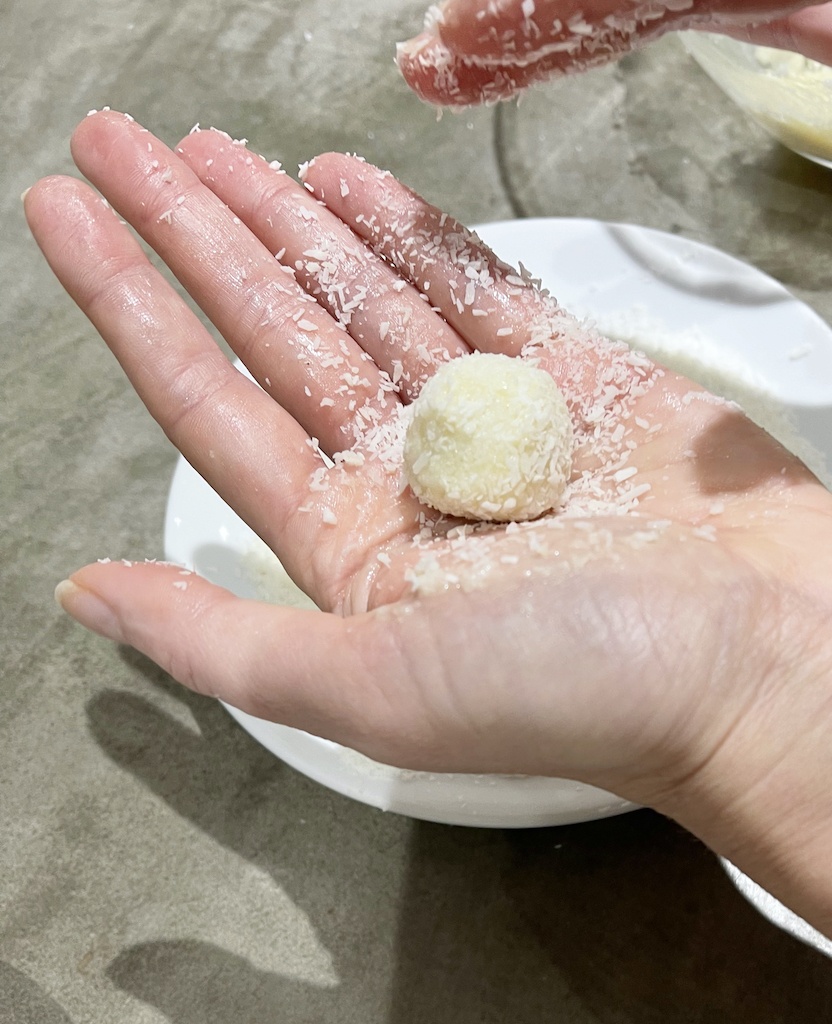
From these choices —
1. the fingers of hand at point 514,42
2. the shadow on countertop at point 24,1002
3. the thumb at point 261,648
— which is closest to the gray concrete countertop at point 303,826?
the shadow on countertop at point 24,1002

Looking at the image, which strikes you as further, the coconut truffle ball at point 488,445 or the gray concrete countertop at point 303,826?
the gray concrete countertop at point 303,826

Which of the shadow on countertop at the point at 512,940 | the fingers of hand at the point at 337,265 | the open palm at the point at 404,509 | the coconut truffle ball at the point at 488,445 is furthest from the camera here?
the fingers of hand at the point at 337,265

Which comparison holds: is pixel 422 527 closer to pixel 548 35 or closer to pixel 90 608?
pixel 90 608

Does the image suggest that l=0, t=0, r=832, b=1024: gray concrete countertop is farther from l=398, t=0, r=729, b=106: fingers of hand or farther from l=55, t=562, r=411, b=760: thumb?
l=398, t=0, r=729, b=106: fingers of hand

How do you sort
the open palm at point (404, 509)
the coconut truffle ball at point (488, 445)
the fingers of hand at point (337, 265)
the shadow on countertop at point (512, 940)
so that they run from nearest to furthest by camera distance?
the open palm at point (404, 509) → the coconut truffle ball at point (488, 445) → the shadow on countertop at point (512, 940) → the fingers of hand at point (337, 265)

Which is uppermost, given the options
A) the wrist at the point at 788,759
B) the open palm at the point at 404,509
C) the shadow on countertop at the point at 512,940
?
the open palm at the point at 404,509

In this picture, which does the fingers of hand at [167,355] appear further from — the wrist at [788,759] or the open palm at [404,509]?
the wrist at [788,759]

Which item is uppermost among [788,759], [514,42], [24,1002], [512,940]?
[514,42]

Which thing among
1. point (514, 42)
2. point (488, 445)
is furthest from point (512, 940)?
point (514, 42)
